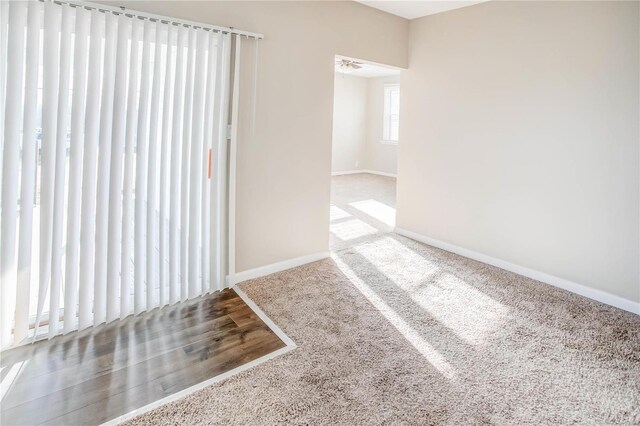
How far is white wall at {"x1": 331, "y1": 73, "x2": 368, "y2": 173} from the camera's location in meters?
9.12

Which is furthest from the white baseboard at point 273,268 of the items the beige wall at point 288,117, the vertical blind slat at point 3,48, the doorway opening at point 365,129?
the doorway opening at point 365,129

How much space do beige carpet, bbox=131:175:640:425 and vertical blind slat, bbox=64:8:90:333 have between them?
1.00 metres

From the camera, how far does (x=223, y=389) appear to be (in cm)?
182

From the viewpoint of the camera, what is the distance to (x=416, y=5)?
3.60 m

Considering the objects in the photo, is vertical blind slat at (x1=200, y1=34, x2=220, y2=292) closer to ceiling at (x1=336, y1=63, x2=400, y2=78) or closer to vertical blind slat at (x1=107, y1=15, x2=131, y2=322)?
vertical blind slat at (x1=107, y1=15, x2=131, y2=322)

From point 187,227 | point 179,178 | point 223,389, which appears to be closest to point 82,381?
point 223,389

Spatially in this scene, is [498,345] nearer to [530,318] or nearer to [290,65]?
[530,318]

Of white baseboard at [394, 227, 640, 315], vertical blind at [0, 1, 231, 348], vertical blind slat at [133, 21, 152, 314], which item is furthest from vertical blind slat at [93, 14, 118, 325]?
white baseboard at [394, 227, 640, 315]

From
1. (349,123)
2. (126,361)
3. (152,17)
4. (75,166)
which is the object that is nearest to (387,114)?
(349,123)

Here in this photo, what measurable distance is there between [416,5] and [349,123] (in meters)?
5.84

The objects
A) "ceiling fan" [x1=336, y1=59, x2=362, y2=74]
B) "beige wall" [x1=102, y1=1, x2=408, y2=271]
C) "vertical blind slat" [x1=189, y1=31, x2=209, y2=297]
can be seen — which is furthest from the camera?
"ceiling fan" [x1=336, y1=59, x2=362, y2=74]

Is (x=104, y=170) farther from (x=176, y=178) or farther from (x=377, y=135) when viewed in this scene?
(x=377, y=135)

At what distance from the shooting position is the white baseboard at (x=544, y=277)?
108 inches

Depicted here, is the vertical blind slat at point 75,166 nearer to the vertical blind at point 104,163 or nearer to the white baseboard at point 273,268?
the vertical blind at point 104,163
